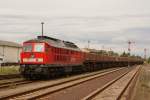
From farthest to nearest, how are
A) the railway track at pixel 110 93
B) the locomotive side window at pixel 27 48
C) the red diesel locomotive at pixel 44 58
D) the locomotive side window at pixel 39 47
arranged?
1. the locomotive side window at pixel 27 48
2. the locomotive side window at pixel 39 47
3. the red diesel locomotive at pixel 44 58
4. the railway track at pixel 110 93

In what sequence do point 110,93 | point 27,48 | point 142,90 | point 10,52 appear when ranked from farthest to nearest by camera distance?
point 10,52, point 27,48, point 142,90, point 110,93

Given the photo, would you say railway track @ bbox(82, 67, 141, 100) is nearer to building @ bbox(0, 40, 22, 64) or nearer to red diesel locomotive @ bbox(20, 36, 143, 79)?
red diesel locomotive @ bbox(20, 36, 143, 79)

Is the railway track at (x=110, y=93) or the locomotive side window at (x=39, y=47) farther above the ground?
the locomotive side window at (x=39, y=47)

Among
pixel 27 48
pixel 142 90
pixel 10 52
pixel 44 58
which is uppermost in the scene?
pixel 10 52

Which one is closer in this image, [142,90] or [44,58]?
[142,90]

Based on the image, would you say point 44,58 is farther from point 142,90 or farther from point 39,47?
point 142,90

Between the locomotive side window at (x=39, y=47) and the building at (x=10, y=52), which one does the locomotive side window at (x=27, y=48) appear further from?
the building at (x=10, y=52)

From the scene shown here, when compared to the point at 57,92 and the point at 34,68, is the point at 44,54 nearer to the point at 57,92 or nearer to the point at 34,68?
the point at 34,68

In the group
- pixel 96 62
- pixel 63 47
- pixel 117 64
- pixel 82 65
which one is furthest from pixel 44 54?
pixel 117 64

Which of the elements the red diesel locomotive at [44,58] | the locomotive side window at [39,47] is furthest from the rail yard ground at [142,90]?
the locomotive side window at [39,47]

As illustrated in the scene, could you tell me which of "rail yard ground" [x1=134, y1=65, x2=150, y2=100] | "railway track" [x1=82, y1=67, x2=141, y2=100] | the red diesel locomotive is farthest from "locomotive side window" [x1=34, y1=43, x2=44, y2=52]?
"rail yard ground" [x1=134, y1=65, x2=150, y2=100]

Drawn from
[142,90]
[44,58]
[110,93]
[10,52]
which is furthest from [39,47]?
[10,52]

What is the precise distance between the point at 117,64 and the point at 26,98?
6613cm

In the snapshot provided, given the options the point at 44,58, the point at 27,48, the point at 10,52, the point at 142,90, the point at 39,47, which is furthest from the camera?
the point at 10,52
